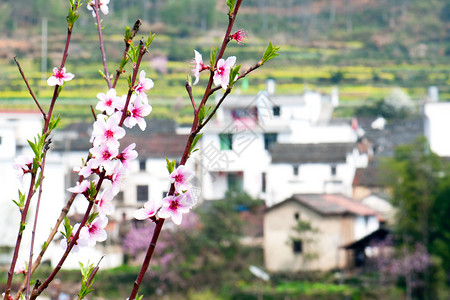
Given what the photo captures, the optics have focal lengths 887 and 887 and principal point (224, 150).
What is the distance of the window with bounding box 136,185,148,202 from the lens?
48.8 feet

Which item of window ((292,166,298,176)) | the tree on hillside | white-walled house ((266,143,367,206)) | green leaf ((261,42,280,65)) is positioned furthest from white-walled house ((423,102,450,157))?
green leaf ((261,42,280,65))

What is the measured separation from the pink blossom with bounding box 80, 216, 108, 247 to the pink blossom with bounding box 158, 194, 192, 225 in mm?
114

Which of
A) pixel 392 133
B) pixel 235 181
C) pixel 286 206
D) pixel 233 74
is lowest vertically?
pixel 286 206

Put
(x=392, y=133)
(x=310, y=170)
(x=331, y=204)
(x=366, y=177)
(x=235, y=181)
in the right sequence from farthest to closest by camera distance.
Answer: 1. (x=392, y=133)
2. (x=366, y=177)
3. (x=310, y=170)
4. (x=235, y=181)
5. (x=331, y=204)

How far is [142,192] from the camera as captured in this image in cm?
1500

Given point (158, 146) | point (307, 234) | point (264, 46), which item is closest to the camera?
point (307, 234)

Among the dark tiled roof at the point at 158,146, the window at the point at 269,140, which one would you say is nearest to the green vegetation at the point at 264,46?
the window at the point at 269,140

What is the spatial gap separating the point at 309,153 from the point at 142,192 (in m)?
3.15

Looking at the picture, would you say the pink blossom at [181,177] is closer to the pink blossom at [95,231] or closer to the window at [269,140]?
the pink blossom at [95,231]

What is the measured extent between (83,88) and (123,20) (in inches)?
391

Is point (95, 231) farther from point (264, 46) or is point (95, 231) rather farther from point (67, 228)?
point (264, 46)

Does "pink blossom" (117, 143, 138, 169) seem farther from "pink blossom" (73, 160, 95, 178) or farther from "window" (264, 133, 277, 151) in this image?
"window" (264, 133, 277, 151)

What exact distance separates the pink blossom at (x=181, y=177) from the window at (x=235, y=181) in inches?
567

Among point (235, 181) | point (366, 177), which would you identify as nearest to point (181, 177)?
point (235, 181)
